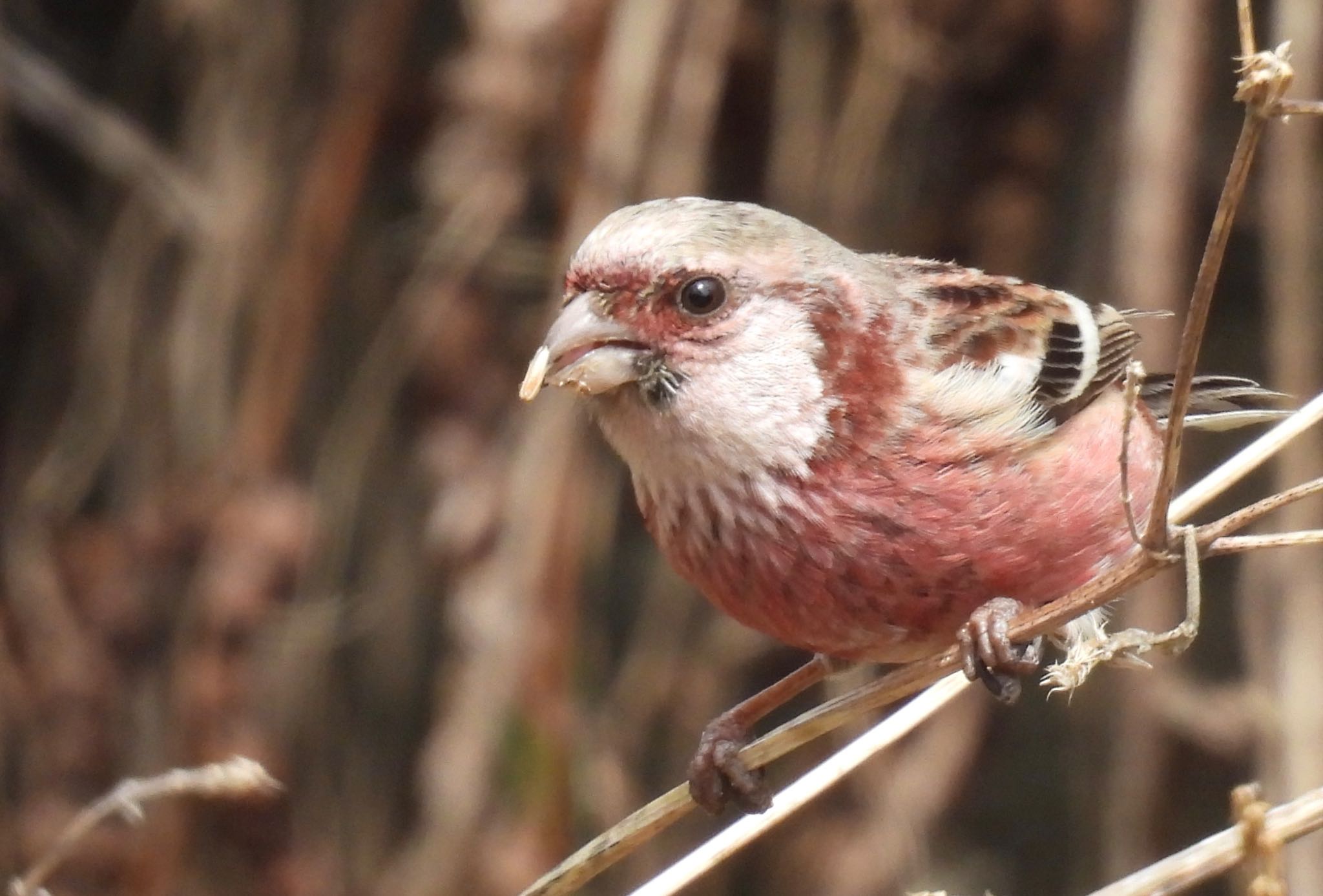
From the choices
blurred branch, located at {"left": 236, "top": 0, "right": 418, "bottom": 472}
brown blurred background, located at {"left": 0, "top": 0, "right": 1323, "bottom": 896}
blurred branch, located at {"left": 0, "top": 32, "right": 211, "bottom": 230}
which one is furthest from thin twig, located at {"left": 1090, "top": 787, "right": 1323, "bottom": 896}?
blurred branch, located at {"left": 0, "top": 32, "right": 211, "bottom": 230}

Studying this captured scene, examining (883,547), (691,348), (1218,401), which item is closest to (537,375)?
(691,348)

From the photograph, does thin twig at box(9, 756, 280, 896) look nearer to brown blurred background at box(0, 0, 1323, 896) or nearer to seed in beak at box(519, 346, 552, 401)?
seed in beak at box(519, 346, 552, 401)

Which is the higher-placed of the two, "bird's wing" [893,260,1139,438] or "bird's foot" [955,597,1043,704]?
"bird's wing" [893,260,1139,438]

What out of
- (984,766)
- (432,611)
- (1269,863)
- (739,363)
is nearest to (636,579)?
(432,611)

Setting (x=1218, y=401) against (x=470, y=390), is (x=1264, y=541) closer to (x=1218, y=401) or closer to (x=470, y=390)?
(x=1218, y=401)

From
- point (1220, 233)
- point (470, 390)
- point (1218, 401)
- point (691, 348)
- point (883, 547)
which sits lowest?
point (1220, 233)

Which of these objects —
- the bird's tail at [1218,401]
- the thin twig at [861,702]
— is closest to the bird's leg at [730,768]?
the thin twig at [861,702]
